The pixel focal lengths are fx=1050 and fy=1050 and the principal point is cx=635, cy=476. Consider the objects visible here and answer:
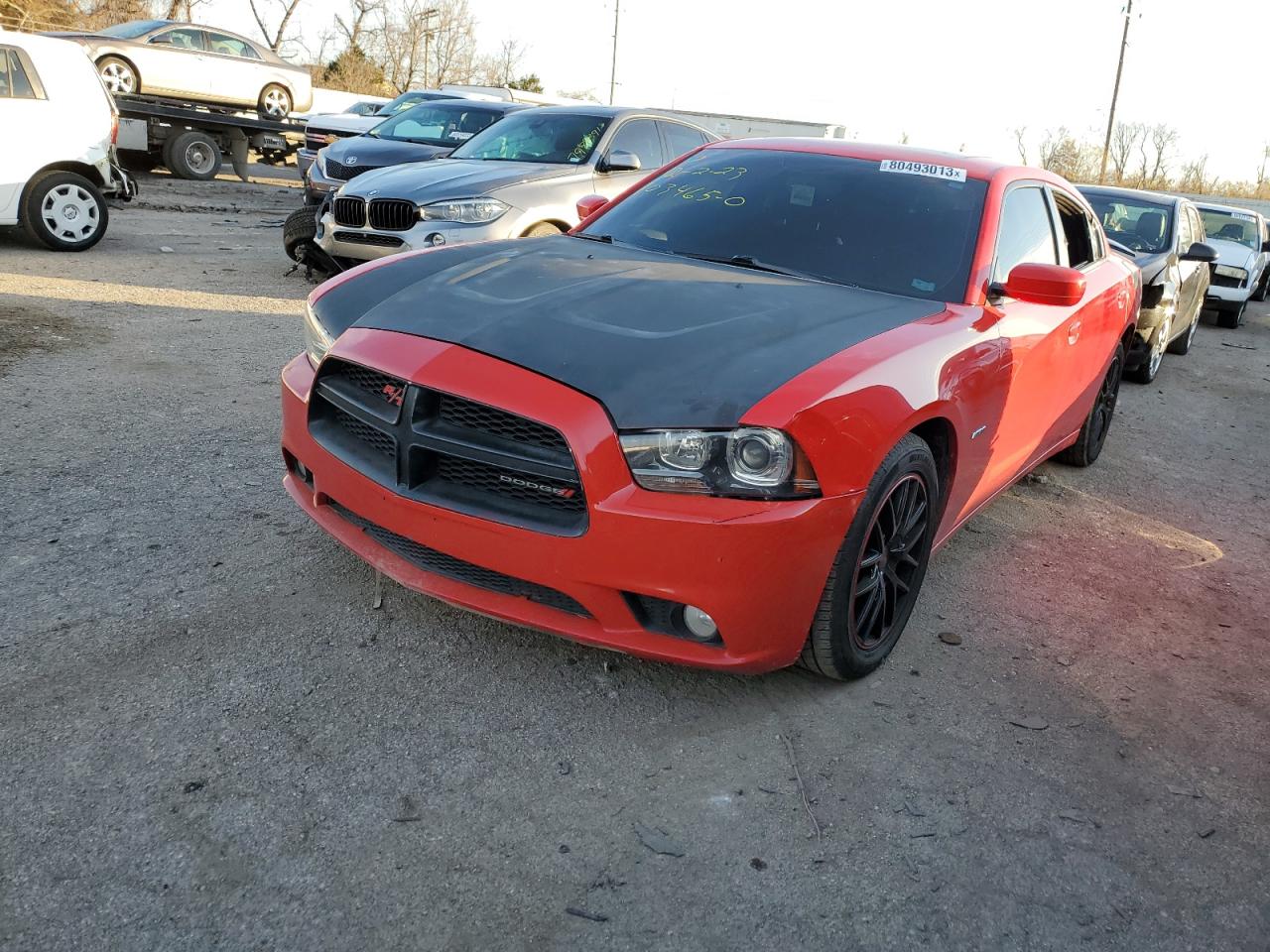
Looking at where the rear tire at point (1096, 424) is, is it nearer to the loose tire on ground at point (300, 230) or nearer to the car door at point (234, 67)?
the loose tire on ground at point (300, 230)

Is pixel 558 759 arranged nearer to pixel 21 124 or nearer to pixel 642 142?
pixel 642 142

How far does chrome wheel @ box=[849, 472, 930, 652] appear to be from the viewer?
312 centimetres

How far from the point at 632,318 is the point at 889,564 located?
1.10m

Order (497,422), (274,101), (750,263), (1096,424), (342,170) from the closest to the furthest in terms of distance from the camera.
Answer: (497,422)
(750,263)
(1096,424)
(342,170)
(274,101)

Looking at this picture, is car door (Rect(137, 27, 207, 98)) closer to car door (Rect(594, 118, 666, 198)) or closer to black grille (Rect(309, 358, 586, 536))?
car door (Rect(594, 118, 666, 198))

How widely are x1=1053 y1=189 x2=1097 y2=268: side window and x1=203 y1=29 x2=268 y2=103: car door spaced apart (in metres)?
17.6

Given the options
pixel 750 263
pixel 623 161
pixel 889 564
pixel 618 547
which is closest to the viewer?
pixel 618 547

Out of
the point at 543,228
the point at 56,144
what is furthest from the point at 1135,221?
the point at 56,144

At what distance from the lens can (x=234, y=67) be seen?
1898cm

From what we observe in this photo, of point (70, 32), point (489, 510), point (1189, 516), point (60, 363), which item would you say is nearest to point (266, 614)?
point (489, 510)

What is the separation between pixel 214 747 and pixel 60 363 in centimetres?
424

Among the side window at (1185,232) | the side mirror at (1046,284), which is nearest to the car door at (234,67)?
the side window at (1185,232)

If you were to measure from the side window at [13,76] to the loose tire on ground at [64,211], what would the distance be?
27.1 inches

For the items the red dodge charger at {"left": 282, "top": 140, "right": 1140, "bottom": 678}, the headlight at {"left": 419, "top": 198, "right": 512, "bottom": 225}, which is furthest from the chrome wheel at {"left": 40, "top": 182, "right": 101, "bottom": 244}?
the red dodge charger at {"left": 282, "top": 140, "right": 1140, "bottom": 678}
